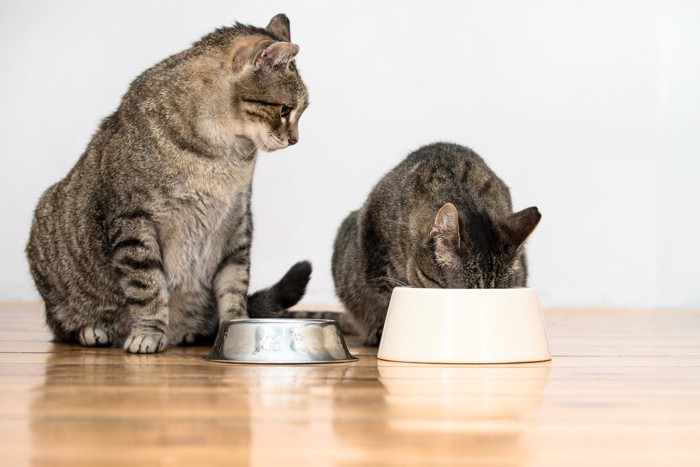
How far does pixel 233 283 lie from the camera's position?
2680mm

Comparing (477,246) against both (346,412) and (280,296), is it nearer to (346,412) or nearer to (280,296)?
(280,296)

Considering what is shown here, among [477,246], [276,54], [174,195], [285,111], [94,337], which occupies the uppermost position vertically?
[276,54]

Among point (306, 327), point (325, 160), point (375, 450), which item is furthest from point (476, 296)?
point (325, 160)

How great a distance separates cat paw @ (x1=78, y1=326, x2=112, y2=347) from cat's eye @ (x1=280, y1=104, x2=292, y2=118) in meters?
0.78

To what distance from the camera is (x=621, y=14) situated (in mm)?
4746

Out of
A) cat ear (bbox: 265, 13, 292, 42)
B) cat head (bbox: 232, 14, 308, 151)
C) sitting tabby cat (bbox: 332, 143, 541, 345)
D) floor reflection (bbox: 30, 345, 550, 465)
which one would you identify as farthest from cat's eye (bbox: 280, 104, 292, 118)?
floor reflection (bbox: 30, 345, 550, 465)

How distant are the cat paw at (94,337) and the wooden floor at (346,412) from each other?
22 centimetres

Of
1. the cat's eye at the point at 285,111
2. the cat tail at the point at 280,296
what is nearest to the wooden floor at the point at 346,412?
the cat tail at the point at 280,296

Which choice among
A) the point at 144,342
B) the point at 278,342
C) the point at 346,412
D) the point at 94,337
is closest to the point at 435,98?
the point at 94,337

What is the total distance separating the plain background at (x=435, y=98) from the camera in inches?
186

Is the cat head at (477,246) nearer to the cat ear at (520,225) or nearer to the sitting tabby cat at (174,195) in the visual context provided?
the cat ear at (520,225)

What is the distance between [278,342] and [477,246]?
537 mm

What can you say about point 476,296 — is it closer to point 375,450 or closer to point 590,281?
point 375,450

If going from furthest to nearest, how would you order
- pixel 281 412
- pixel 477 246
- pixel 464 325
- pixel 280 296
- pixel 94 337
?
pixel 280 296 → pixel 94 337 → pixel 477 246 → pixel 464 325 → pixel 281 412
